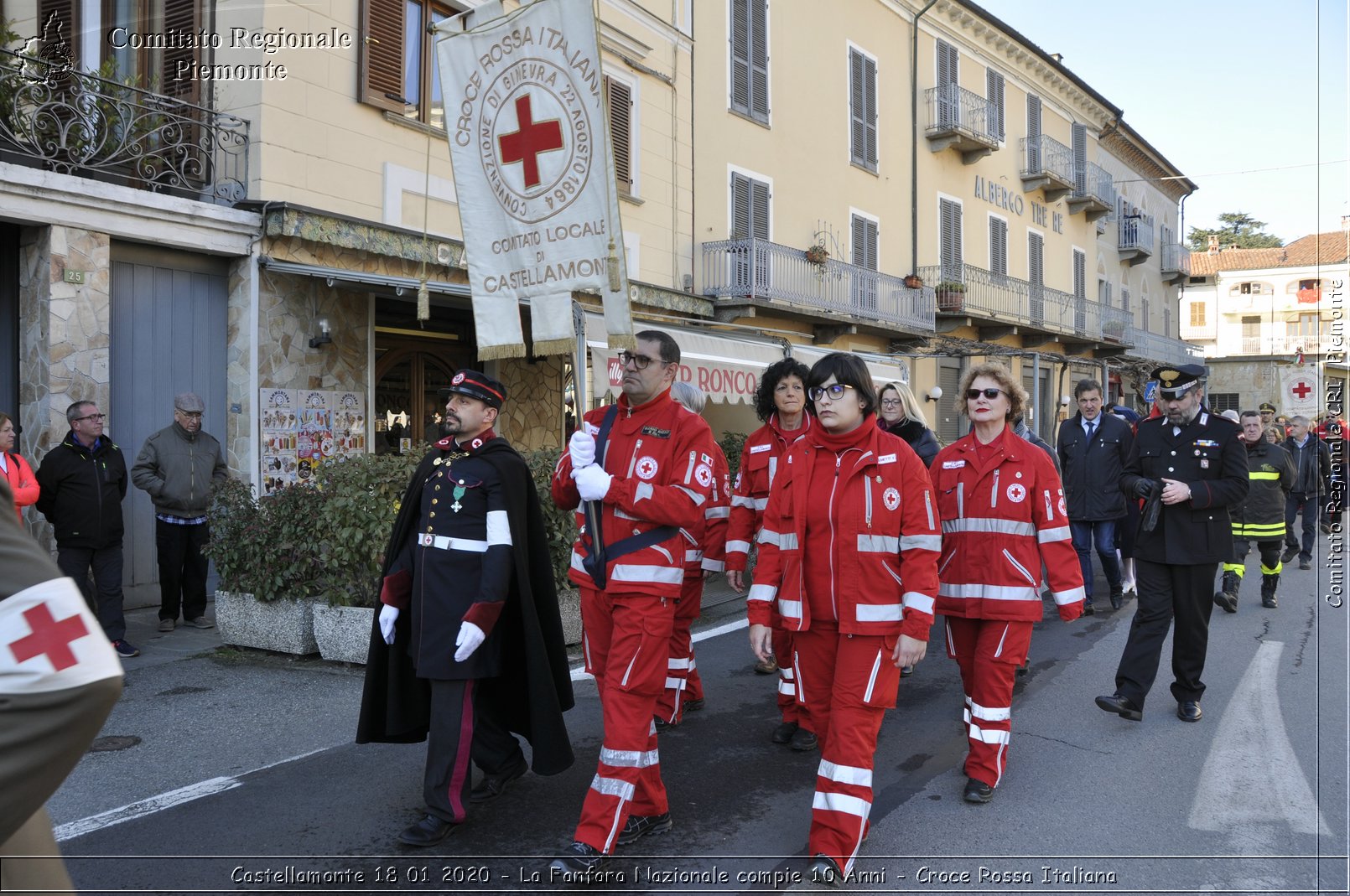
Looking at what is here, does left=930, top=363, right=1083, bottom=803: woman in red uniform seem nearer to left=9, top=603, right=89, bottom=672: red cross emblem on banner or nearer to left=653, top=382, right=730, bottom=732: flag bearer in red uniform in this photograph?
left=653, top=382, right=730, bottom=732: flag bearer in red uniform

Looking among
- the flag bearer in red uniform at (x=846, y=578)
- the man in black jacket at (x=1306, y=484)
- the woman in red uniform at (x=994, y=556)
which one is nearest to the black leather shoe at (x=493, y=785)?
the flag bearer in red uniform at (x=846, y=578)

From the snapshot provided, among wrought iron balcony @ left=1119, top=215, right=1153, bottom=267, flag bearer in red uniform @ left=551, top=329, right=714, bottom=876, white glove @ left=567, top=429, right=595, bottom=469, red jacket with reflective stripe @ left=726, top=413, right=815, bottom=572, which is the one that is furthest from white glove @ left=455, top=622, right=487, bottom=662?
wrought iron balcony @ left=1119, top=215, right=1153, bottom=267

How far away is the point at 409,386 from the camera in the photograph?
41.4 feet

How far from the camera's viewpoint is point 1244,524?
1052 cm

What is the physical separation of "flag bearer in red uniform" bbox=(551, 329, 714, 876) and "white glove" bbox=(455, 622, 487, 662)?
51 centimetres

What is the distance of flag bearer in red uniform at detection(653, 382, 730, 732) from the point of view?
18.0 feet

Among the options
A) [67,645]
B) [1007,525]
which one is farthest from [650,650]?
[67,645]

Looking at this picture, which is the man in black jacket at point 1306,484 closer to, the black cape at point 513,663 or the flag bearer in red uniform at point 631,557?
the flag bearer in red uniform at point 631,557

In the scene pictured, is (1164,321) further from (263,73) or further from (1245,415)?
(263,73)

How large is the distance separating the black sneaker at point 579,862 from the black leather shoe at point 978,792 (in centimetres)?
174

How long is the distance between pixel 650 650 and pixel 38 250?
24.5 ft

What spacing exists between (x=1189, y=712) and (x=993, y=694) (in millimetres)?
1969

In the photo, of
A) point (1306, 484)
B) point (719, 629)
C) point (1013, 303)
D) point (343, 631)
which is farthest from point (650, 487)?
point (1013, 303)

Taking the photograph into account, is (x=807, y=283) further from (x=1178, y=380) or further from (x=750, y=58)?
(x=1178, y=380)
